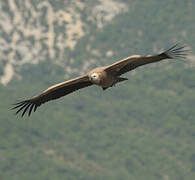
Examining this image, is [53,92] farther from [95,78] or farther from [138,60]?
[138,60]

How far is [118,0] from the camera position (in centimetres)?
12412

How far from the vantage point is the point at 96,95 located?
369ft

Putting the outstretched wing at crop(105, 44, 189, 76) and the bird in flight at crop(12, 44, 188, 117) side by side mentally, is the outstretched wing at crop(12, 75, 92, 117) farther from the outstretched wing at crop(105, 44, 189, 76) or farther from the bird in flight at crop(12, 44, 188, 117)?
the outstretched wing at crop(105, 44, 189, 76)

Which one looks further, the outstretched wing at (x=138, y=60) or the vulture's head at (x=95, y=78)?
the vulture's head at (x=95, y=78)

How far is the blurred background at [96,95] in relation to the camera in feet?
305

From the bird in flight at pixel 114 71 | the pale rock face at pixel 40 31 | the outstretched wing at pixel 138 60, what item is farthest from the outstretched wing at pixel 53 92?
the pale rock face at pixel 40 31

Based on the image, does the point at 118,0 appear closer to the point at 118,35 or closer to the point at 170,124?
the point at 118,35

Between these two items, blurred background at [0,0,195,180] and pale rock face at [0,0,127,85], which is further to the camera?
pale rock face at [0,0,127,85]

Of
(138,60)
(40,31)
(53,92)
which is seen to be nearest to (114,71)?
(138,60)

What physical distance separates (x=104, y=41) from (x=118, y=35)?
300 cm

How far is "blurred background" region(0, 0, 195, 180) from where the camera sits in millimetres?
93000

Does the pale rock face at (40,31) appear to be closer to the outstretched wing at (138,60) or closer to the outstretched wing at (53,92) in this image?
the outstretched wing at (53,92)

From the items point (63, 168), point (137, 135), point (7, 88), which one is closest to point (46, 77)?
point (7, 88)

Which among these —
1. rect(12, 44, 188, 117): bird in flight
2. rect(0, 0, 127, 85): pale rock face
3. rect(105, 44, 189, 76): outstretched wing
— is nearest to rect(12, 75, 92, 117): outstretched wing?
rect(12, 44, 188, 117): bird in flight
